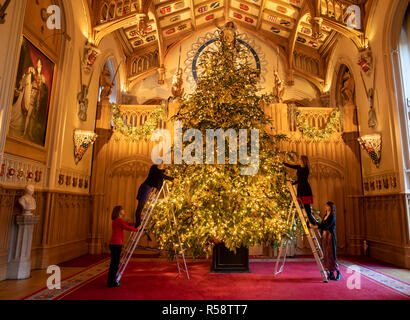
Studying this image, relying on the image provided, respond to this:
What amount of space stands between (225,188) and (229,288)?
5.18 feet

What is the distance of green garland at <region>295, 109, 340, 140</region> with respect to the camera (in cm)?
781

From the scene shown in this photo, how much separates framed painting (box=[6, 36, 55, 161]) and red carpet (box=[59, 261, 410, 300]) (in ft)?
9.21

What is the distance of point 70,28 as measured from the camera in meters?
6.04

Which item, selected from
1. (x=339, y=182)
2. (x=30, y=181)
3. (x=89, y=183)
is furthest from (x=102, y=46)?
(x=339, y=182)

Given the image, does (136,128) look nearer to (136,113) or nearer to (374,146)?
(136,113)

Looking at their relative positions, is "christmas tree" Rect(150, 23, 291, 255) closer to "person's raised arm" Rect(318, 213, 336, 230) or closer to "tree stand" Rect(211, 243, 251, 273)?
"tree stand" Rect(211, 243, 251, 273)

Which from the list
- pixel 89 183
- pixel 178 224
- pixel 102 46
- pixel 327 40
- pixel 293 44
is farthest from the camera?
pixel 293 44

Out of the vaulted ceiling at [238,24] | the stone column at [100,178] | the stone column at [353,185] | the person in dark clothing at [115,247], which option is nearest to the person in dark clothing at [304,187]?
the person in dark clothing at [115,247]

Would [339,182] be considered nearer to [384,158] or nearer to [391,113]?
[384,158]

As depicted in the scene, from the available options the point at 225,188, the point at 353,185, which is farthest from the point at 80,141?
the point at 353,185

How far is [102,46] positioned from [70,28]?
201 centimetres

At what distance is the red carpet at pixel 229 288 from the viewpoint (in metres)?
3.43

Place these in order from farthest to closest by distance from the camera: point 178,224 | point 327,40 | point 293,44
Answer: point 293,44, point 327,40, point 178,224
